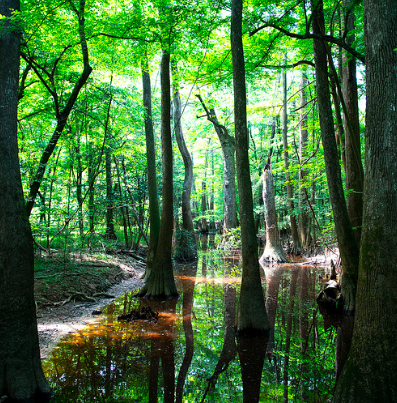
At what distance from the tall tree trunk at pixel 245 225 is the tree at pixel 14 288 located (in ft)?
11.5

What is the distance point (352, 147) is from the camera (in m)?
8.30

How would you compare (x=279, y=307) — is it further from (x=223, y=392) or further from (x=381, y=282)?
(x=381, y=282)

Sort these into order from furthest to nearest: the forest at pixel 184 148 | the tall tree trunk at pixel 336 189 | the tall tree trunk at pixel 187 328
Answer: the tall tree trunk at pixel 336 189 → the tall tree trunk at pixel 187 328 → the forest at pixel 184 148

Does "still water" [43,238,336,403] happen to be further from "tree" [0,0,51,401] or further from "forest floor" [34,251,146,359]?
"tree" [0,0,51,401]

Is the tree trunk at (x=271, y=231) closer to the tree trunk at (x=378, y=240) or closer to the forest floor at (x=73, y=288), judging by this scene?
the forest floor at (x=73, y=288)

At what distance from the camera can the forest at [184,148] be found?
3.21 m

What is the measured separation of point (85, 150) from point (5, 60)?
8.33 metres

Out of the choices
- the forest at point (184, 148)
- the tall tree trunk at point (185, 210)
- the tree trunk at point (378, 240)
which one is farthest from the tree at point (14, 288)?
the tall tree trunk at point (185, 210)

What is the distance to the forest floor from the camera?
639 cm

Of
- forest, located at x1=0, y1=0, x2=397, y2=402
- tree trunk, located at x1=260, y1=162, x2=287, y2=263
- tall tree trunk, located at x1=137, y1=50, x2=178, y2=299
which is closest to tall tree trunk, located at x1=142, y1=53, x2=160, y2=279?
forest, located at x1=0, y1=0, x2=397, y2=402

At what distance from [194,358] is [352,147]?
6424mm

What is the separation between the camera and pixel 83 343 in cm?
556

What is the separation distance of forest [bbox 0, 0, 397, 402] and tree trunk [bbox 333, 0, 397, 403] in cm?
1

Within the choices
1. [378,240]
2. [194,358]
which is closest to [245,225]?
[194,358]
